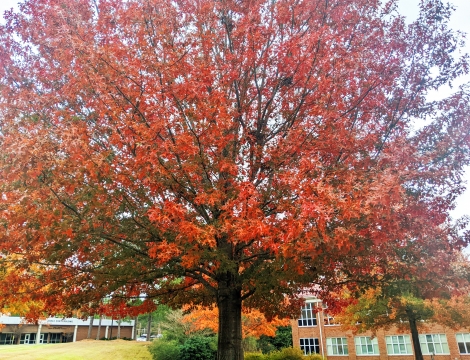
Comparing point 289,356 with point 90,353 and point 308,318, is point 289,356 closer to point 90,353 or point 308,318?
point 90,353

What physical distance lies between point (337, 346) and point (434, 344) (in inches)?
382

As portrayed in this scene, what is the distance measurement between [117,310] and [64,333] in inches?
2350

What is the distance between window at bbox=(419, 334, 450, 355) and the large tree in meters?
32.0

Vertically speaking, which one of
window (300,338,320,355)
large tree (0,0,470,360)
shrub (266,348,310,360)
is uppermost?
large tree (0,0,470,360)

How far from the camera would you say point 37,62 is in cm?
718

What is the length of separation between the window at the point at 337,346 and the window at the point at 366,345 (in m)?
1.36

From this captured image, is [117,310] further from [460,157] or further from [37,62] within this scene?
[460,157]

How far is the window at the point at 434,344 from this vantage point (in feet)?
106

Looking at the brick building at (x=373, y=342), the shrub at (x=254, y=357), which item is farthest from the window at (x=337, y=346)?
the shrub at (x=254, y=357)

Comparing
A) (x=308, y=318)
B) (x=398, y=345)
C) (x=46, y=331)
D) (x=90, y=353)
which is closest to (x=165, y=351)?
(x=90, y=353)

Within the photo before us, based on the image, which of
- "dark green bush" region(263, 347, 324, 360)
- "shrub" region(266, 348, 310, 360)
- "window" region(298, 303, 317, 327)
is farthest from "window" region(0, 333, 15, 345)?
"shrub" region(266, 348, 310, 360)

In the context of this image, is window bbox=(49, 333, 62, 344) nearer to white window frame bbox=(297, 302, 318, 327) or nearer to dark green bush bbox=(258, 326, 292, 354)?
dark green bush bbox=(258, 326, 292, 354)

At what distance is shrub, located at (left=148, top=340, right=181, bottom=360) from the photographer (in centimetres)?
2367

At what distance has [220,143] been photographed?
585 centimetres
